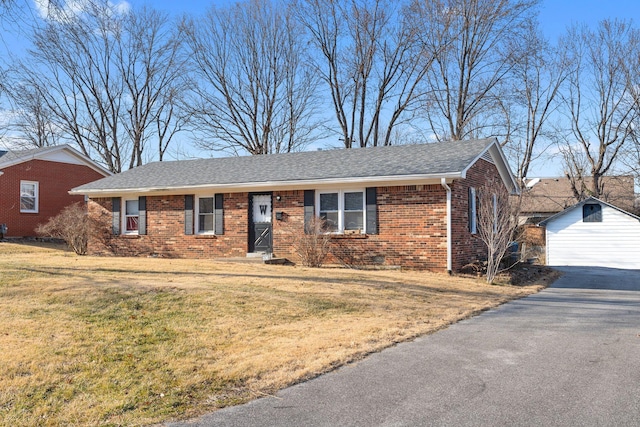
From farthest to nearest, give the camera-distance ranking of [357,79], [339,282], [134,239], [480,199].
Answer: [357,79]
[134,239]
[480,199]
[339,282]

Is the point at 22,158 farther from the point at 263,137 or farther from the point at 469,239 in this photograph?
the point at 469,239

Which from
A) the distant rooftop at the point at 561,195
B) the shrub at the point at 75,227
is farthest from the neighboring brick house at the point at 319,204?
the distant rooftop at the point at 561,195

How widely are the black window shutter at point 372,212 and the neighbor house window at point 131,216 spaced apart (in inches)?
347

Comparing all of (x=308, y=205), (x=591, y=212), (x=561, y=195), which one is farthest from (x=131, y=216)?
(x=561, y=195)

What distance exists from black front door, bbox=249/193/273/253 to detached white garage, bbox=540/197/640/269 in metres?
17.3

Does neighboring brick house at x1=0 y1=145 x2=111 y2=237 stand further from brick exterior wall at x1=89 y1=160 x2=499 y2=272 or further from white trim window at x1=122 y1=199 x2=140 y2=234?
brick exterior wall at x1=89 y1=160 x2=499 y2=272

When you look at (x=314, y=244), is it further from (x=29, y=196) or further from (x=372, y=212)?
(x=29, y=196)

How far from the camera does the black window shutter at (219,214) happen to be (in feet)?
60.1

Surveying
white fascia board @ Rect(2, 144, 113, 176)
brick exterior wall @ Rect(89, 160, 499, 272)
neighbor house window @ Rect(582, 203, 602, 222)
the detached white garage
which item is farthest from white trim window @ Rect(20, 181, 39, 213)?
neighbor house window @ Rect(582, 203, 602, 222)

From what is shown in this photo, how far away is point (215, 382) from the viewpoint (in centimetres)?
557

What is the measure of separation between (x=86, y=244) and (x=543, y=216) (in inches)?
1270

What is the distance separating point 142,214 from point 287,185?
5.91 meters

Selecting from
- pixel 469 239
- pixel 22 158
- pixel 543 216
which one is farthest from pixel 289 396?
pixel 543 216

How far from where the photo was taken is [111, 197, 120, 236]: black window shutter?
2014cm
